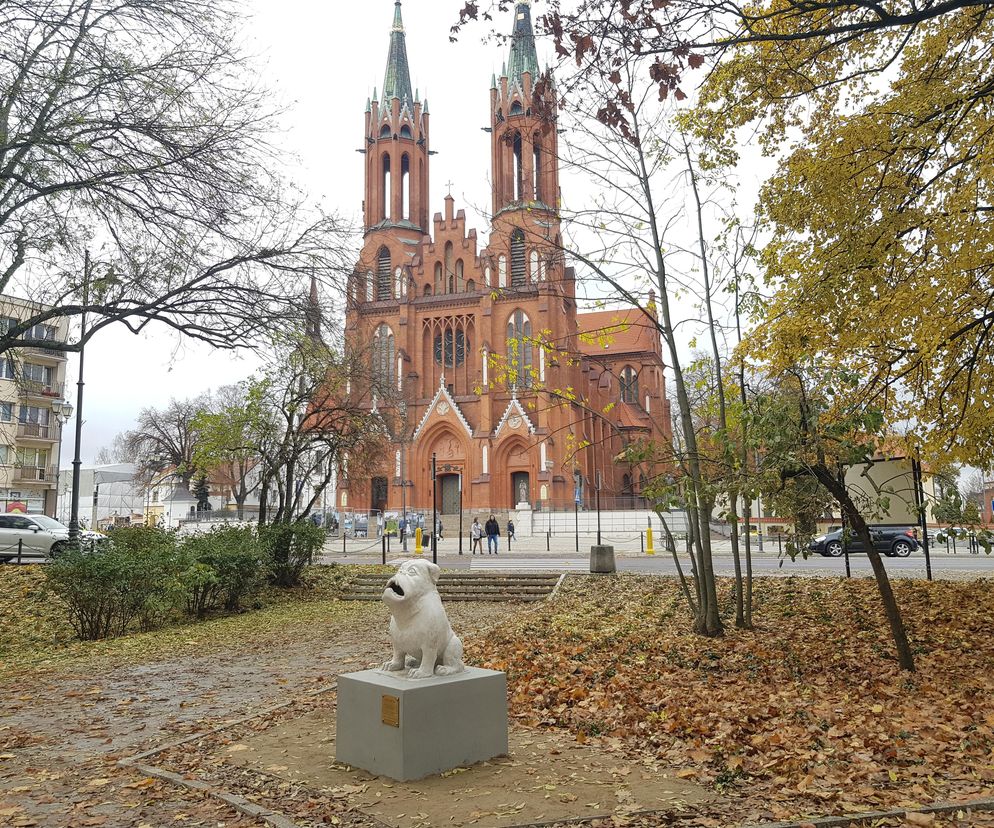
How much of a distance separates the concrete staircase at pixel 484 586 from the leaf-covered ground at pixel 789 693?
166 inches

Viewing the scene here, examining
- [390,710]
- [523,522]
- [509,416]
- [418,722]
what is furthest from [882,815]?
[509,416]

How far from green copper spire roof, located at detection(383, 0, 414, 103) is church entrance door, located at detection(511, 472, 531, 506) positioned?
3073cm

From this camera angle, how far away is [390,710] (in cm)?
549

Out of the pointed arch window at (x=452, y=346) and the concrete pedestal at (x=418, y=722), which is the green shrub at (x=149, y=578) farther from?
the pointed arch window at (x=452, y=346)

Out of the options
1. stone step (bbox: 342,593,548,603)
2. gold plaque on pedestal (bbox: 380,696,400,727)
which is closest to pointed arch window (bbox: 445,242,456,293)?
stone step (bbox: 342,593,548,603)

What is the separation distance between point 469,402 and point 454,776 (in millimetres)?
46128

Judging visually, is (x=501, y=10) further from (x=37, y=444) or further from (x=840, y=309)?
(x=37, y=444)

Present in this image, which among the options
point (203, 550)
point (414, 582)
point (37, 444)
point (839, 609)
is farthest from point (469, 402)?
point (414, 582)

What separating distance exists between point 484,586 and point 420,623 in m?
13.2

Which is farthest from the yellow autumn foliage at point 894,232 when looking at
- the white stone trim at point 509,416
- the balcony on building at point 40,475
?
the balcony on building at point 40,475

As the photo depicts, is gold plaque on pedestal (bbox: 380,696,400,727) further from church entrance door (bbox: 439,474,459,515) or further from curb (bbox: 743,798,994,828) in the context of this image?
church entrance door (bbox: 439,474,459,515)

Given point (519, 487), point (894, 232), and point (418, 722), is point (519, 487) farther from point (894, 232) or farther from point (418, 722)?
point (418, 722)

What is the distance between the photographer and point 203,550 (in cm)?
1605

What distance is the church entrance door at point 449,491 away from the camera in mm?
50625
